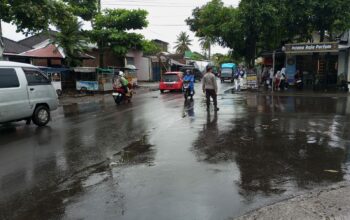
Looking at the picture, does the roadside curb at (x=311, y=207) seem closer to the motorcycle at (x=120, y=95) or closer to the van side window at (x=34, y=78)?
the van side window at (x=34, y=78)

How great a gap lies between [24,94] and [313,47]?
62.0ft

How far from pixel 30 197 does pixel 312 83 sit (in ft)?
89.5

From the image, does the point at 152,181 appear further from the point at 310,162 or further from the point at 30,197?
the point at 310,162

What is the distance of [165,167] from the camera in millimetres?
6926

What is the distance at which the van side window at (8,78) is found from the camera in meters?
11.1

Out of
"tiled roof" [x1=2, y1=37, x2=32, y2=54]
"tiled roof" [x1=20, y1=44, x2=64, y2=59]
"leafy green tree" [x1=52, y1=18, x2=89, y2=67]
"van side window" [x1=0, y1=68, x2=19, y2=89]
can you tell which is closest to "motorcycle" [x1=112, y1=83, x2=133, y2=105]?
"leafy green tree" [x1=52, y1=18, x2=89, y2=67]

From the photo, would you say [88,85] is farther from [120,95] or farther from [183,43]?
[183,43]

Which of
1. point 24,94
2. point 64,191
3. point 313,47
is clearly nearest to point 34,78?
point 24,94

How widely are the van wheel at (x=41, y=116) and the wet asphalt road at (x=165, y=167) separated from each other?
297mm

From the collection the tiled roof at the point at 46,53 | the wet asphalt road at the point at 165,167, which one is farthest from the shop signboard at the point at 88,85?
the wet asphalt road at the point at 165,167

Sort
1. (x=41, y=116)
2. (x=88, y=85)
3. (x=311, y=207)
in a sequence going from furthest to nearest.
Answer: (x=88, y=85) < (x=41, y=116) < (x=311, y=207)

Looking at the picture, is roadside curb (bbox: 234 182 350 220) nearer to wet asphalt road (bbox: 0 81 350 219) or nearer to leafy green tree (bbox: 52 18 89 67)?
wet asphalt road (bbox: 0 81 350 219)

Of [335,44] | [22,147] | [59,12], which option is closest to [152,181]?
[22,147]

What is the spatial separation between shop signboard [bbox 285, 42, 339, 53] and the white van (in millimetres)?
17310
